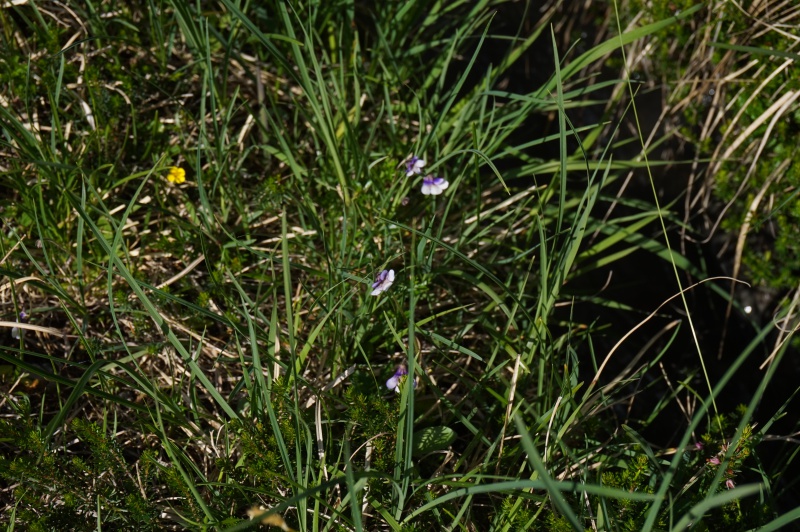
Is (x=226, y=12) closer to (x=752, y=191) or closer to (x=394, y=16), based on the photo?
(x=394, y=16)

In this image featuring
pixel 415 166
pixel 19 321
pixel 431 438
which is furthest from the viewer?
pixel 415 166

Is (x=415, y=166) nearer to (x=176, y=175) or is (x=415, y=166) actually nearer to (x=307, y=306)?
(x=307, y=306)

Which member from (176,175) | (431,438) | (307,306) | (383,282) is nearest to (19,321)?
(176,175)

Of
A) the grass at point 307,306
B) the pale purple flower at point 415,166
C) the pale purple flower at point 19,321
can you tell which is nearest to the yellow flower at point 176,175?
the grass at point 307,306

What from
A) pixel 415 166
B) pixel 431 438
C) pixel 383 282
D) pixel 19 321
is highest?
pixel 415 166

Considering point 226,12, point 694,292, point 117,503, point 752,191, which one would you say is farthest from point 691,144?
point 117,503

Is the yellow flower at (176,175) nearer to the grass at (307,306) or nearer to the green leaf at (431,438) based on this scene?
the grass at (307,306)

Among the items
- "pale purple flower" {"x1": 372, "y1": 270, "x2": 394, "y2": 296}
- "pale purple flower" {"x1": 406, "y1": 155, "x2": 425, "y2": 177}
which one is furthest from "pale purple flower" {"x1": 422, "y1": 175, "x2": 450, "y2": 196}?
"pale purple flower" {"x1": 372, "y1": 270, "x2": 394, "y2": 296}
